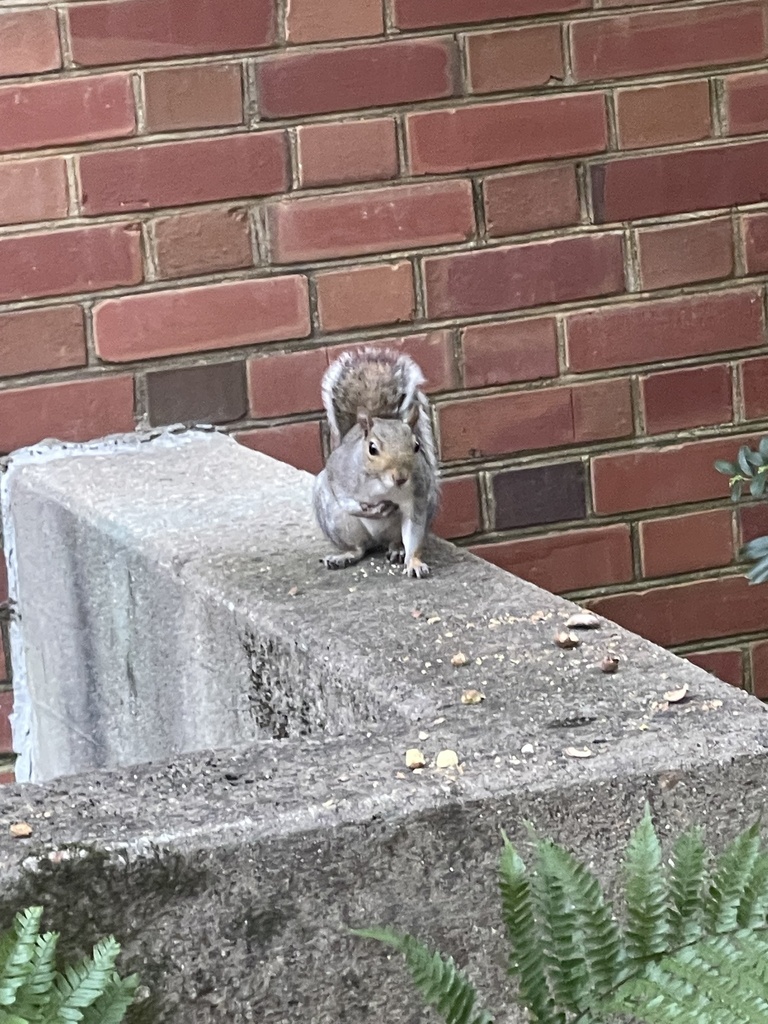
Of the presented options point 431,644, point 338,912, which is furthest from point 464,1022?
point 431,644

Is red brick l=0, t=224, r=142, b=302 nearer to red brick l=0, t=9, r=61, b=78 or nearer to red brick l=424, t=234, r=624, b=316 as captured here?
red brick l=0, t=9, r=61, b=78

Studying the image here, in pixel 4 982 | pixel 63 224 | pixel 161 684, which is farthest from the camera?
pixel 63 224

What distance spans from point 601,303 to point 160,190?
742 mm

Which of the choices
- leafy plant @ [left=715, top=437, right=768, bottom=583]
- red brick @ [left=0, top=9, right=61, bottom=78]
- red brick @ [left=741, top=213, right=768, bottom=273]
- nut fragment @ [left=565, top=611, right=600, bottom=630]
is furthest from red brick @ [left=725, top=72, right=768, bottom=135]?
nut fragment @ [left=565, top=611, right=600, bottom=630]

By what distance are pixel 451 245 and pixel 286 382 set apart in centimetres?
35

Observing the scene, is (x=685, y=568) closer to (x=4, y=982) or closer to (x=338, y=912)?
(x=338, y=912)

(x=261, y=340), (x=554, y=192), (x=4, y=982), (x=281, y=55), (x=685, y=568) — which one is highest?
(x=281, y=55)

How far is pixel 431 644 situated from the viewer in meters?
1.49

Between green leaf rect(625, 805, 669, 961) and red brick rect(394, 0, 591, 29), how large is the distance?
1.67 m

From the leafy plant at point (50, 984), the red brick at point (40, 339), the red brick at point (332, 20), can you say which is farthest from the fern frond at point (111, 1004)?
the red brick at point (332, 20)

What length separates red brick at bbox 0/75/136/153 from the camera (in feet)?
7.22

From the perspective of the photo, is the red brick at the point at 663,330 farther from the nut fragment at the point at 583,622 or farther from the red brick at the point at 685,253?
the nut fragment at the point at 583,622

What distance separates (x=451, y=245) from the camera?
2.37m

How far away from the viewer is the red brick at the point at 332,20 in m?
2.26
